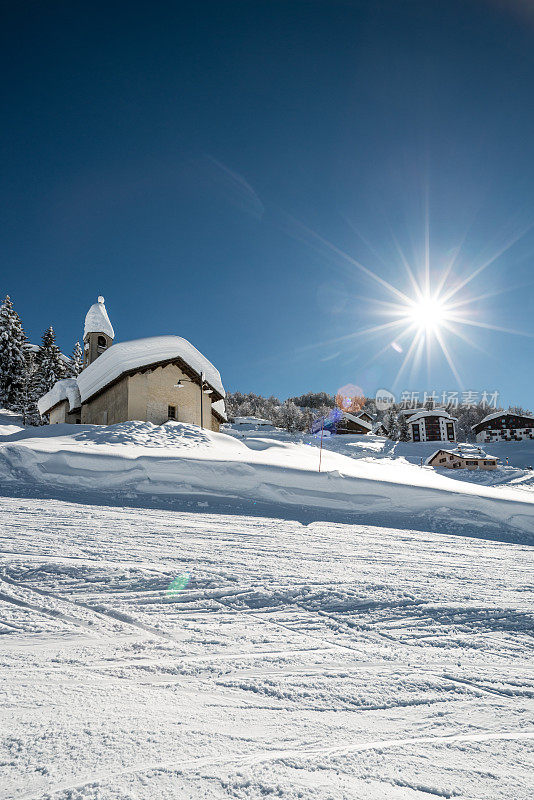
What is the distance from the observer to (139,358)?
2080 cm

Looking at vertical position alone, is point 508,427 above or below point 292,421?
below

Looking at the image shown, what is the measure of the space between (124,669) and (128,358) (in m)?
19.3

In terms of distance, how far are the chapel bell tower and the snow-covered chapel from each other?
3703mm

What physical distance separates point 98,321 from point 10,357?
22980mm

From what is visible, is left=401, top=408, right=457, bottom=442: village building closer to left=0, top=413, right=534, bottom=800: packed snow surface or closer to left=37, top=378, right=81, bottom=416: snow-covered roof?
left=37, top=378, right=81, bottom=416: snow-covered roof

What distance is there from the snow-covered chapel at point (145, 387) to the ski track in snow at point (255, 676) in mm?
15981

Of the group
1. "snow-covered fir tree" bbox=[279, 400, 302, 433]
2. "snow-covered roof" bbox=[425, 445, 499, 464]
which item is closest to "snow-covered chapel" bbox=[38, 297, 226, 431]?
"snow-covered roof" bbox=[425, 445, 499, 464]

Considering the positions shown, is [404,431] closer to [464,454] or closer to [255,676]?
[464,454]

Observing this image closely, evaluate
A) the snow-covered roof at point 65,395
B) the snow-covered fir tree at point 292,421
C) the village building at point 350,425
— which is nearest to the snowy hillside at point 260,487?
the snow-covered roof at point 65,395

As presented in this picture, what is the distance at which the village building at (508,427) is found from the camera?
233 feet

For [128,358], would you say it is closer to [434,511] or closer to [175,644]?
[434,511]

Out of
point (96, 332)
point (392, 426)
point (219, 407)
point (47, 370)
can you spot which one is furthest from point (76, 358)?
point (392, 426)

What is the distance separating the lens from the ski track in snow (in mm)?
2043

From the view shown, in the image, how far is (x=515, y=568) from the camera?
6.03 metres
